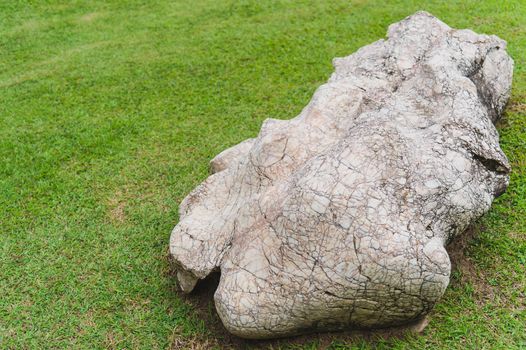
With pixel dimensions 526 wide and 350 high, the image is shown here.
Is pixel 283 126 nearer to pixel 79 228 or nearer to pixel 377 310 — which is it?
pixel 377 310

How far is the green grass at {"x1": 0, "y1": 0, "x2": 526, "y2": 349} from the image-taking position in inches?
123

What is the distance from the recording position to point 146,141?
4.92 metres

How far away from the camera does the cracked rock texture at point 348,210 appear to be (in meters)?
2.60

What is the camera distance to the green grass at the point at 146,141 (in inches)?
123

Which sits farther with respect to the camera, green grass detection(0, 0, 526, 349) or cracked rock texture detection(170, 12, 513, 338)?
green grass detection(0, 0, 526, 349)

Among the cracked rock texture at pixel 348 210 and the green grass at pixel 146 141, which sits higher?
the cracked rock texture at pixel 348 210

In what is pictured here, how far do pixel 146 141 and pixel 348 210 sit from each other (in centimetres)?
278

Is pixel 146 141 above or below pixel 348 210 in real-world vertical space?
below

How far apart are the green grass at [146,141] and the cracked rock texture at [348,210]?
347 millimetres

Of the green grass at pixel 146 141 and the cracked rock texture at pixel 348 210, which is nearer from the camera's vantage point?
the cracked rock texture at pixel 348 210

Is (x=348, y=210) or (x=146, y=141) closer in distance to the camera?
(x=348, y=210)

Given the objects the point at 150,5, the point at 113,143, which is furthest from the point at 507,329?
the point at 150,5

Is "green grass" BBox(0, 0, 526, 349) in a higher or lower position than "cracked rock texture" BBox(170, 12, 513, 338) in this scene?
lower

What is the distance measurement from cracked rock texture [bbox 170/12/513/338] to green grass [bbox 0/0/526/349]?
1.14ft
